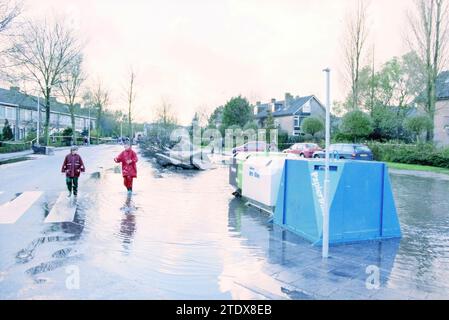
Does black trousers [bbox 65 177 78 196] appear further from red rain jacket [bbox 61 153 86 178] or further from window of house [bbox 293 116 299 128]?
window of house [bbox 293 116 299 128]

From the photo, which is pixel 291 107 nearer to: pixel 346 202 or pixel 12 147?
pixel 12 147

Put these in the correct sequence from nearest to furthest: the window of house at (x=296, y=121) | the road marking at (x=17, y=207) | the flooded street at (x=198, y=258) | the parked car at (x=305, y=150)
Answer: the flooded street at (x=198, y=258)
the road marking at (x=17, y=207)
the parked car at (x=305, y=150)
the window of house at (x=296, y=121)

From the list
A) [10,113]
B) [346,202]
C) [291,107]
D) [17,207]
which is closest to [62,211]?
[17,207]

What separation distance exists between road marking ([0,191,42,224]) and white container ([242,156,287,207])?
541 cm

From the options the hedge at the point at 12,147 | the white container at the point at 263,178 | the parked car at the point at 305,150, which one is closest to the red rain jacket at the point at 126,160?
the white container at the point at 263,178

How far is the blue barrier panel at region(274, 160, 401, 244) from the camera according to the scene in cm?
645

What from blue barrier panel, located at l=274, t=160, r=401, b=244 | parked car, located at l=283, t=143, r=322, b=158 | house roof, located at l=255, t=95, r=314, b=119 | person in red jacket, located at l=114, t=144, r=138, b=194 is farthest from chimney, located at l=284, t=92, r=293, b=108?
blue barrier panel, located at l=274, t=160, r=401, b=244

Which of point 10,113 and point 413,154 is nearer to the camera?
point 413,154

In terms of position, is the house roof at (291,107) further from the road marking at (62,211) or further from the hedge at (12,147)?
the road marking at (62,211)

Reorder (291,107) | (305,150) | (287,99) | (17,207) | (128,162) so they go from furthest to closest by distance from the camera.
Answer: (287,99)
(291,107)
(305,150)
(128,162)
(17,207)

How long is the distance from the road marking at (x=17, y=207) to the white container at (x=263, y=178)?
5.41 meters

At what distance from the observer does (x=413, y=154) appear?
25453 millimetres

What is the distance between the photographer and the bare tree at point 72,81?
40.8 meters

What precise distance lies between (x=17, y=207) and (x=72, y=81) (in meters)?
38.3
